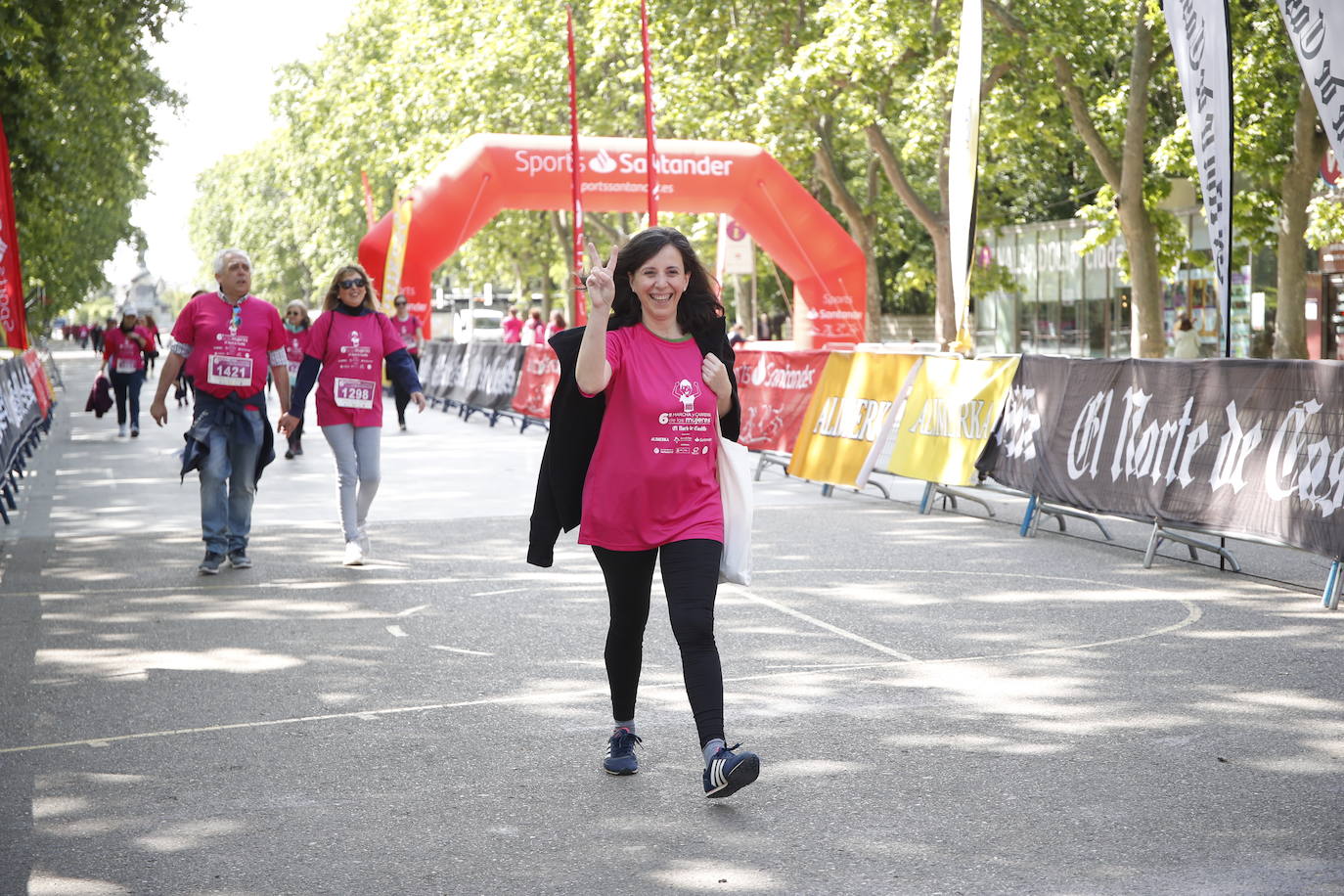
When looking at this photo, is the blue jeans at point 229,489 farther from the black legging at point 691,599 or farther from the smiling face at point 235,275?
the black legging at point 691,599

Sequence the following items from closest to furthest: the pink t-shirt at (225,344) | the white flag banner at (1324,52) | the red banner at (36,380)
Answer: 1. the white flag banner at (1324,52)
2. the pink t-shirt at (225,344)
3. the red banner at (36,380)

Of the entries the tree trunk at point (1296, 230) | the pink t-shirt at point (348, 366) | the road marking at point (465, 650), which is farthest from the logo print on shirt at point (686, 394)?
the tree trunk at point (1296, 230)

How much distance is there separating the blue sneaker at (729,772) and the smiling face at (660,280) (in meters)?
1.36

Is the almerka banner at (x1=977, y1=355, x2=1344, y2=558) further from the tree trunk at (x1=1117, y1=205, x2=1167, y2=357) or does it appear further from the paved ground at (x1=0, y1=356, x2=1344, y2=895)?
the tree trunk at (x1=1117, y1=205, x2=1167, y2=357)

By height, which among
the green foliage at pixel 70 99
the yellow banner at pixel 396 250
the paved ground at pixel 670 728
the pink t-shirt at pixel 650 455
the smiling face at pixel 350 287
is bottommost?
the paved ground at pixel 670 728

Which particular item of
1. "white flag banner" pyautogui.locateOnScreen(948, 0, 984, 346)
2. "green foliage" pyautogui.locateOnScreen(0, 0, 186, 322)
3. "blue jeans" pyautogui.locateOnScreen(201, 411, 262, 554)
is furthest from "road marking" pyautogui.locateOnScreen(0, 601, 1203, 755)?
"green foliage" pyautogui.locateOnScreen(0, 0, 186, 322)

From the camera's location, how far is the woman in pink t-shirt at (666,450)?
5.18m

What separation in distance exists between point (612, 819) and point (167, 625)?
4253mm

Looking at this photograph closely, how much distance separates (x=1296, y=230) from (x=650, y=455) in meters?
18.3

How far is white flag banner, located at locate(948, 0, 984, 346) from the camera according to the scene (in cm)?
1520

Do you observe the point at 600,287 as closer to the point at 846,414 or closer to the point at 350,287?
the point at 350,287

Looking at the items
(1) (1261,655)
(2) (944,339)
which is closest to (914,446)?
(1) (1261,655)

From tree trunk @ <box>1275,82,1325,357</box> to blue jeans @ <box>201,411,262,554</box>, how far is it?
14.8 meters

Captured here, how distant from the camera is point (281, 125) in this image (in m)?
67.8
